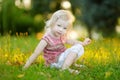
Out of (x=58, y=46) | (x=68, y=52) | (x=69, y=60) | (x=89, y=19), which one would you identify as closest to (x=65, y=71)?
(x=69, y=60)

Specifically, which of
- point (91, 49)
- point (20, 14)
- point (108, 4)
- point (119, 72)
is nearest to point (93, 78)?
point (119, 72)

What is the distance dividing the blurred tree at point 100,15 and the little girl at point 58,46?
12129mm

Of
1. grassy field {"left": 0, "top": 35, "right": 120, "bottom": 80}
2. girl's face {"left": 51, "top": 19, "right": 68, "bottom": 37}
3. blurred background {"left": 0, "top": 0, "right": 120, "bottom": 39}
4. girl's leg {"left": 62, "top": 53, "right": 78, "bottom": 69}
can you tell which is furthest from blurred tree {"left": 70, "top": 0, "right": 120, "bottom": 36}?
girl's leg {"left": 62, "top": 53, "right": 78, "bottom": 69}

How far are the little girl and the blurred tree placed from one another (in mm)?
12129

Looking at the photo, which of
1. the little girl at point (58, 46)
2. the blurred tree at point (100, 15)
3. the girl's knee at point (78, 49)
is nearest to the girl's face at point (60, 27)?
the little girl at point (58, 46)

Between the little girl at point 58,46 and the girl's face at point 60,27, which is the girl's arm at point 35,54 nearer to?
the little girl at point 58,46

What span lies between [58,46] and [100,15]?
12.5 meters

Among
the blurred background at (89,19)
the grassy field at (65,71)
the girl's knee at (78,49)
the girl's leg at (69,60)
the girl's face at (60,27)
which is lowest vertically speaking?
the blurred background at (89,19)

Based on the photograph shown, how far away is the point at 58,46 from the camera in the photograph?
24.2 ft

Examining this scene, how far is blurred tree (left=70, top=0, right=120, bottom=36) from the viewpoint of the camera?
63.9 feet

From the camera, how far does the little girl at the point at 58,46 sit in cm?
710

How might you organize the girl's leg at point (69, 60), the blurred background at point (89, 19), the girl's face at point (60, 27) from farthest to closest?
the blurred background at point (89, 19)
the girl's face at point (60, 27)
the girl's leg at point (69, 60)

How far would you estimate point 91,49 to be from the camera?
868 cm

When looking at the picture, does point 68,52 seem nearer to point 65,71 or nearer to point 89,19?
point 65,71
